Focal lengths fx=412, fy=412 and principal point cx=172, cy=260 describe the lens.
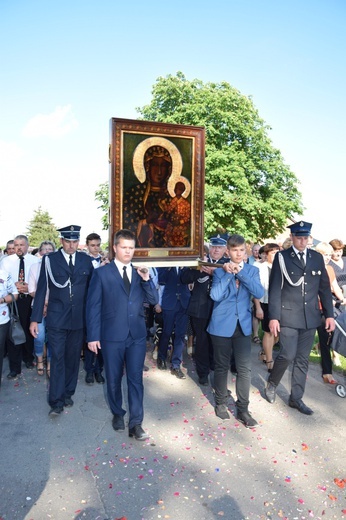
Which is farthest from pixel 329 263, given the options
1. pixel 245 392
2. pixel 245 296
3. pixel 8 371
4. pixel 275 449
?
pixel 8 371

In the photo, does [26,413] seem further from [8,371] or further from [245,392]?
[245,392]

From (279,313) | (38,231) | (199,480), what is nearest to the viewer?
(199,480)

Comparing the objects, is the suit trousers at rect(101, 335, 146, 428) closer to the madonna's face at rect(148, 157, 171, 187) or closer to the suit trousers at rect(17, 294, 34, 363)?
the madonna's face at rect(148, 157, 171, 187)

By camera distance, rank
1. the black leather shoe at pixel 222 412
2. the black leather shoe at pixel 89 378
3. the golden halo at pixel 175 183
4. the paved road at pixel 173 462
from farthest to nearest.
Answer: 1. the black leather shoe at pixel 89 378
2. the golden halo at pixel 175 183
3. the black leather shoe at pixel 222 412
4. the paved road at pixel 173 462

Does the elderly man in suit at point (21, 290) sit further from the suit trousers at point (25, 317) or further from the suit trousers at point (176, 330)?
the suit trousers at point (176, 330)

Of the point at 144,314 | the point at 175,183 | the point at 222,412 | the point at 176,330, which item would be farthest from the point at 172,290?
the point at 222,412

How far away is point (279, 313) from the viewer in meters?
5.32

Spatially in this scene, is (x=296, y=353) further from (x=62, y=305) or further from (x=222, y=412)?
(x=62, y=305)

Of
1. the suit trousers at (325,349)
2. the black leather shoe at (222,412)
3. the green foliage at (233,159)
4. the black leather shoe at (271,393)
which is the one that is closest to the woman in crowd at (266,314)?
the suit trousers at (325,349)

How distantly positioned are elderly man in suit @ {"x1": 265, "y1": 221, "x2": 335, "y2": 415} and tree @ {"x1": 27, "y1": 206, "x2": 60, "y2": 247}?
55998 mm

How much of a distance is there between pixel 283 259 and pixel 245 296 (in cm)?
78

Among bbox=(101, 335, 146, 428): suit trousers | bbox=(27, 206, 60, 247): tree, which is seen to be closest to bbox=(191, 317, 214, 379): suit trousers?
bbox=(101, 335, 146, 428): suit trousers

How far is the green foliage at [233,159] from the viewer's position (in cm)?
2408

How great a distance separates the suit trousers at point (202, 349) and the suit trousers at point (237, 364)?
3.70 ft
